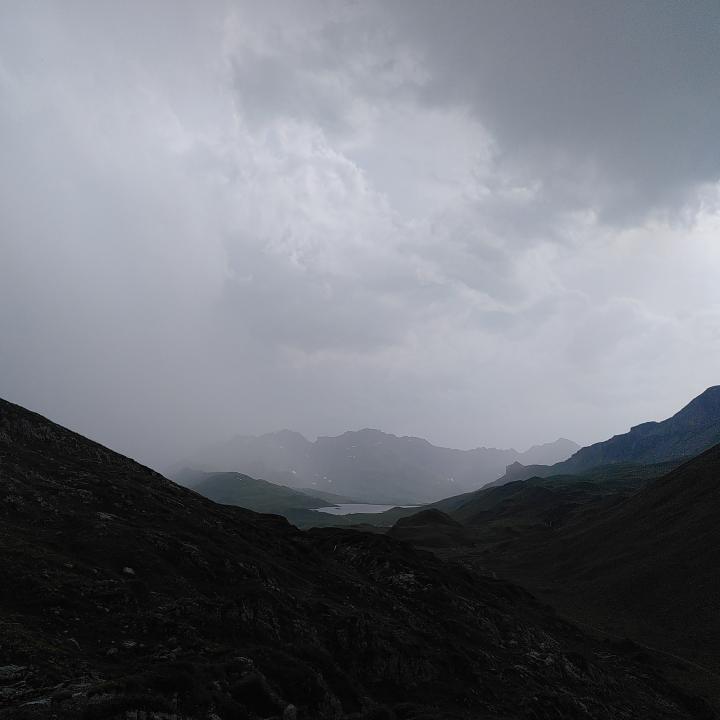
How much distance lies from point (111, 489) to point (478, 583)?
48734mm

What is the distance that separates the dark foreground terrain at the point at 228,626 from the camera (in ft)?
61.5

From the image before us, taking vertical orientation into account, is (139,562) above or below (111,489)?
below

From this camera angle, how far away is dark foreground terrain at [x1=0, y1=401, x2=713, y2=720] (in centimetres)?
1875

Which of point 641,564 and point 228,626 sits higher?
point 228,626

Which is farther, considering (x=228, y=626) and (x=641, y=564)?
(x=641, y=564)

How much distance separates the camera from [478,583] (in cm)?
6209

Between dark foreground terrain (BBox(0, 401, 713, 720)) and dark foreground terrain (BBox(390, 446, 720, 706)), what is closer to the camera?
dark foreground terrain (BBox(0, 401, 713, 720))

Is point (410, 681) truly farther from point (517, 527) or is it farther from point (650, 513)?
point (517, 527)

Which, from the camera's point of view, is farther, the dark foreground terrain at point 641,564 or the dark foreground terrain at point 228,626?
the dark foreground terrain at point 641,564

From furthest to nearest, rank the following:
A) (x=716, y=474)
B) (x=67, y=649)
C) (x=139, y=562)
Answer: (x=716, y=474) → (x=139, y=562) → (x=67, y=649)

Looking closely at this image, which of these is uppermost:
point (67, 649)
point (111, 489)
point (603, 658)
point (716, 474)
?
point (716, 474)

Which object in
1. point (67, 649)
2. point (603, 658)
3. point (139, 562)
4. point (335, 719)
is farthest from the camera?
point (603, 658)

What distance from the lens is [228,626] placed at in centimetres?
2683

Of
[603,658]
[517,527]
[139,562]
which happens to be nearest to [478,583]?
[603,658]
